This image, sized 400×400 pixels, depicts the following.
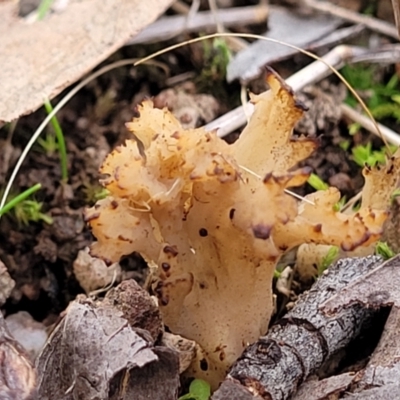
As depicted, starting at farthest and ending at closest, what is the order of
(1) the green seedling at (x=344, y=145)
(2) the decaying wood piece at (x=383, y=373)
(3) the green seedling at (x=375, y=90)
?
(3) the green seedling at (x=375, y=90) < (1) the green seedling at (x=344, y=145) < (2) the decaying wood piece at (x=383, y=373)

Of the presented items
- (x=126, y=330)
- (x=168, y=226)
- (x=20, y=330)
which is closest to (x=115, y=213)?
(x=168, y=226)

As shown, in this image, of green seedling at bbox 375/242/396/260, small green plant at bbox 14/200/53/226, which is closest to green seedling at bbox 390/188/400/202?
green seedling at bbox 375/242/396/260

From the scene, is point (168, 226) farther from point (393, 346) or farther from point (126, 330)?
point (393, 346)

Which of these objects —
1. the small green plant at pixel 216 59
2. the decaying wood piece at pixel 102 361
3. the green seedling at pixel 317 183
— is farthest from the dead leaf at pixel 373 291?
the small green plant at pixel 216 59

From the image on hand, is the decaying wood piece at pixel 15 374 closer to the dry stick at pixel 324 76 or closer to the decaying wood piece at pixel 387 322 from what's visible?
the decaying wood piece at pixel 387 322

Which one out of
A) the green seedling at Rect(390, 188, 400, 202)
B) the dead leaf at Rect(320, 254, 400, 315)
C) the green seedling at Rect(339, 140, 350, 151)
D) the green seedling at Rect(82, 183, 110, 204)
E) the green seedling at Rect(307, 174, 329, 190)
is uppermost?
the green seedling at Rect(82, 183, 110, 204)

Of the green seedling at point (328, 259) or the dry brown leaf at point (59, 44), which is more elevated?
the dry brown leaf at point (59, 44)

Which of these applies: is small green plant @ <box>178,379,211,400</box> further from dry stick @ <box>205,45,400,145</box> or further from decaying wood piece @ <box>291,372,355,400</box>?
dry stick @ <box>205,45,400,145</box>
